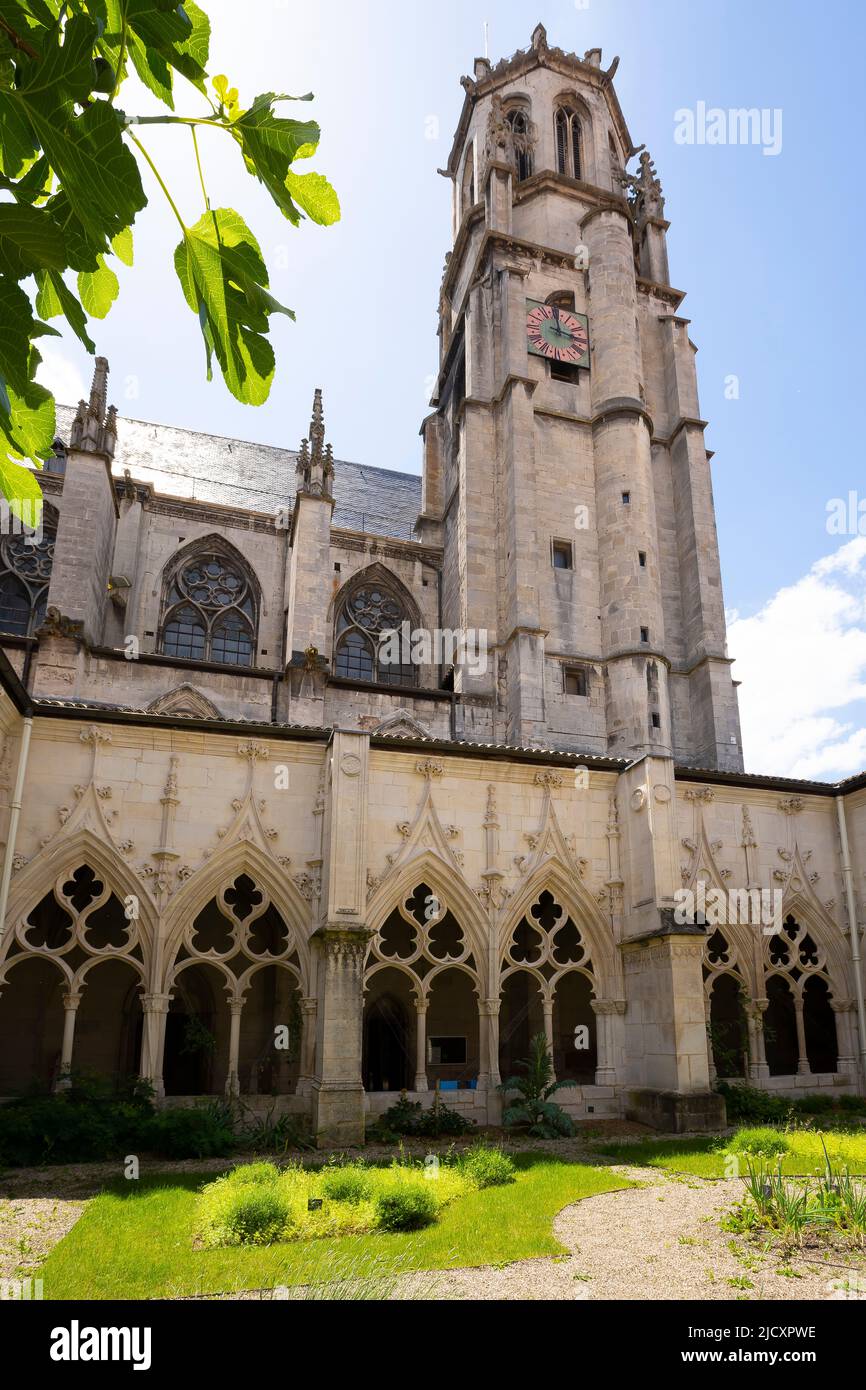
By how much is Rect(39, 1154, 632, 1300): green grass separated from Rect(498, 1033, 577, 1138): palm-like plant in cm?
286

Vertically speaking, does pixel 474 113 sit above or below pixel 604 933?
above

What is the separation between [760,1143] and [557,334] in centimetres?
1960

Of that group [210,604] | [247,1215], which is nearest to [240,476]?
[210,604]

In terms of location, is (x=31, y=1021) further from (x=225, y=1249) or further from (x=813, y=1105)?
(x=813, y=1105)

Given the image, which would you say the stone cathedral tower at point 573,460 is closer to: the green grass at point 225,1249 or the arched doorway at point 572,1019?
the arched doorway at point 572,1019

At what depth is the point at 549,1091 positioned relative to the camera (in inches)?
409

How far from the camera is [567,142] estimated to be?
2681 centimetres

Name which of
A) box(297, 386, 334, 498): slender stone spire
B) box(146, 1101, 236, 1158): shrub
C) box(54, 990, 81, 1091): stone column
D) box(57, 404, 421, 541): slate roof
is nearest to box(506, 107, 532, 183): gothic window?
box(57, 404, 421, 541): slate roof

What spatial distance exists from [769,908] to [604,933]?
2.60 metres

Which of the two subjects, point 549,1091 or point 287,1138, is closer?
point 287,1138

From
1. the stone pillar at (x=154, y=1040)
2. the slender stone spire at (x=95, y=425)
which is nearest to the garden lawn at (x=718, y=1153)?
the stone pillar at (x=154, y=1040)
